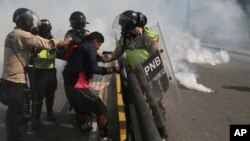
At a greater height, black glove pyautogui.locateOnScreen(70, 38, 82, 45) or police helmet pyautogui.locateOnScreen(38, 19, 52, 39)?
police helmet pyautogui.locateOnScreen(38, 19, 52, 39)

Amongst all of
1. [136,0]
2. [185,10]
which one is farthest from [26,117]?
[185,10]

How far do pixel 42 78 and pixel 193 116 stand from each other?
10.00 ft

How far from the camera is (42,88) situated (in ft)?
22.2

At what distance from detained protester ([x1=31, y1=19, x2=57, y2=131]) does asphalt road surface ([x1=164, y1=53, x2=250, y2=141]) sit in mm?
2155

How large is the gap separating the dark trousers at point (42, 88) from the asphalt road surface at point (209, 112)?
2145 millimetres

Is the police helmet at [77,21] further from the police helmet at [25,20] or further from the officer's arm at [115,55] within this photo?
the police helmet at [25,20]

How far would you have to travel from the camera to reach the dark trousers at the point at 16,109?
5.40 meters

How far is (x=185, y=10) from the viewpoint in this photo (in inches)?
2275

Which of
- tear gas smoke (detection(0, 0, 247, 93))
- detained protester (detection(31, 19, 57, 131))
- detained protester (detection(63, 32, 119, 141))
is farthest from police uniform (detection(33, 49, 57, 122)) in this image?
tear gas smoke (detection(0, 0, 247, 93))

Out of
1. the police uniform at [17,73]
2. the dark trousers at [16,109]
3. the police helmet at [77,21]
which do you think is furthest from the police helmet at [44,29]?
the dark trousers at [16,109]

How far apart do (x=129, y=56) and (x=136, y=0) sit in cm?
2622

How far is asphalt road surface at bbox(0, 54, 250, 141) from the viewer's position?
6.19 m

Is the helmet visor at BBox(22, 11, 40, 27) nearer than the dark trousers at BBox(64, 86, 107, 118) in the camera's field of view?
Yes

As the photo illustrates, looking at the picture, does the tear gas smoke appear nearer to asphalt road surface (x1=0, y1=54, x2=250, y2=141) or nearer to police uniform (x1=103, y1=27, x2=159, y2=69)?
asphalt road surface (x1=0, y1=54, x2=250, y2=141)
